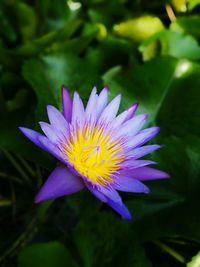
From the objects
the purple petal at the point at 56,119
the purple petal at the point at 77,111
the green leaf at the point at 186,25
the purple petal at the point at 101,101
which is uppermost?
the purple petal at the point at 56,119

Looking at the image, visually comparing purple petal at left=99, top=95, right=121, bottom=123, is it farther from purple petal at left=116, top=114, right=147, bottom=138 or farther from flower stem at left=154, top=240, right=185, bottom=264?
flower stem at left=154, top=240, right=185, bottom=264

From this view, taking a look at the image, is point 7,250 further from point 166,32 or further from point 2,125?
point 166,32

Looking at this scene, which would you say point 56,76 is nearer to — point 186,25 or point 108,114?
point 108,114

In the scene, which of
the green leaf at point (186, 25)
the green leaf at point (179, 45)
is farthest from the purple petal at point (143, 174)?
the green leaf at point (186, 25)

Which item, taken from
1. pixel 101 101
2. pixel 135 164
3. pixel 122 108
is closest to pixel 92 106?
pixel 101 101

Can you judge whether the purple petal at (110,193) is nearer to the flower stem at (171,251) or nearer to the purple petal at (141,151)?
the purple petal at (141,151)

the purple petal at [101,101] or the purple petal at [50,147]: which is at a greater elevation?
the purple petal at [50,147]

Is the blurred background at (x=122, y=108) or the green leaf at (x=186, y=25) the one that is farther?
the green leaf at (x=186, y=25)

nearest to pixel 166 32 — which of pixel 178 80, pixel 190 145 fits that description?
pixel 178 80
